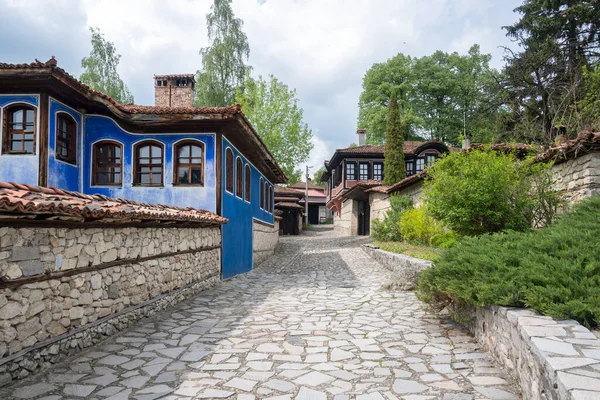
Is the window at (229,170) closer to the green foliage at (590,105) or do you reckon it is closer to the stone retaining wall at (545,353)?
the stone retaining wall at (545,353)

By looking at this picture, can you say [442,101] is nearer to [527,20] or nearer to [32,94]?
[527,20]

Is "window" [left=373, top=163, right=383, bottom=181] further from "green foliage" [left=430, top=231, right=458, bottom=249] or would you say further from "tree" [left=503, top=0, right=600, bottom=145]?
"green foliage" [left=430, top=231, right=458, bottom=249]

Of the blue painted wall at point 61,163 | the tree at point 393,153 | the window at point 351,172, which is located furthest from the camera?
the window at point 351,172

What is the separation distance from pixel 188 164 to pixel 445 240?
7019 millimetres

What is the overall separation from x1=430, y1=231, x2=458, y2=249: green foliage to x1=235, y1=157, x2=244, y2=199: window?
226 inches

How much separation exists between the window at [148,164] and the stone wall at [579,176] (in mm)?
9041

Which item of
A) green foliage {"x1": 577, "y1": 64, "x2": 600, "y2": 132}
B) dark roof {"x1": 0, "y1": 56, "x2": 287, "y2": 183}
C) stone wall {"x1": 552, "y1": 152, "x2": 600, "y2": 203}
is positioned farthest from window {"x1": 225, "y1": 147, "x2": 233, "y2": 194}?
green foliage {"x1": 577, "y1": 64, "x2": 600, "y2": 132}

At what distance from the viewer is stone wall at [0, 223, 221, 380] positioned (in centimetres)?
359

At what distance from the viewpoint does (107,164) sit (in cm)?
1051

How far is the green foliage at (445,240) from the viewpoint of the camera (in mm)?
10397

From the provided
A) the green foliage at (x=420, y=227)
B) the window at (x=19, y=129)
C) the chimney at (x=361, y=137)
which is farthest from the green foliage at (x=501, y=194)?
the chimney at (x=361, y=137)

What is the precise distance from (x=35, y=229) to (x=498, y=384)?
4.34 meters

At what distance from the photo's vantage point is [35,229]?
391cm

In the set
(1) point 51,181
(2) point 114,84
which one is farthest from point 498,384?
(2) point 114,84
